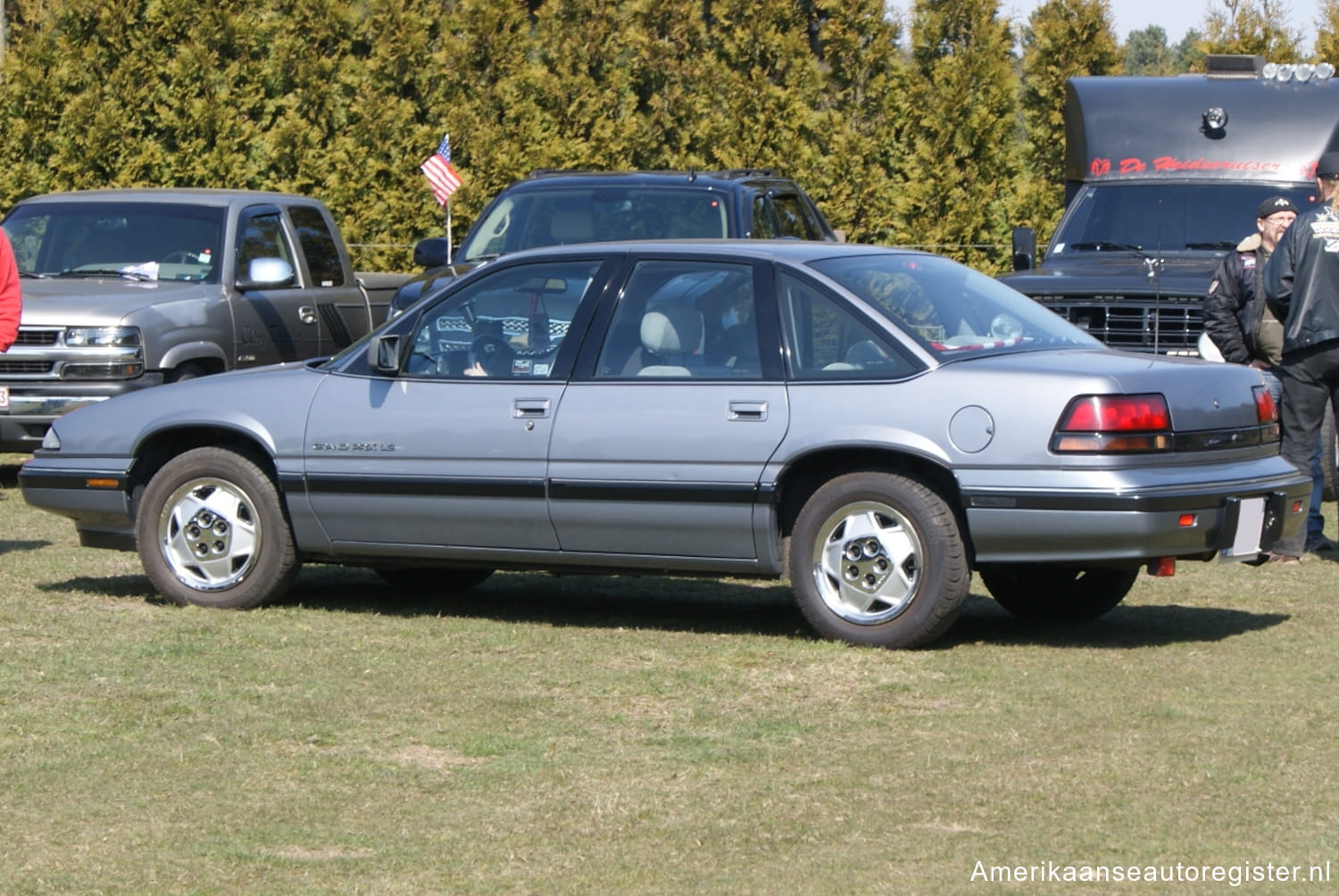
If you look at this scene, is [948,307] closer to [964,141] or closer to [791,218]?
[791,218]

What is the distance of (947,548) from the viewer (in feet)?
22.6

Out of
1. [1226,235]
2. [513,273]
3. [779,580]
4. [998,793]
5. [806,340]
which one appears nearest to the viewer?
[998,793]

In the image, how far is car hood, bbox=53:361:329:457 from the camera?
7961mm

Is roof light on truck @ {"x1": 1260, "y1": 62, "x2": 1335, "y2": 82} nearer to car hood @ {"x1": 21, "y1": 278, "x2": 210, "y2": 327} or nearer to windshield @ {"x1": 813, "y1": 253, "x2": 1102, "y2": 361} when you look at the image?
windshield @ {"x1": 813, "y1": 253, "x2": 1102, "y2": 361}

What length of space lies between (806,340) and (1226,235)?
21.7ft

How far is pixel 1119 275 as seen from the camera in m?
12.3

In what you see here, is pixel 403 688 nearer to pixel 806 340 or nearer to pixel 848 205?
pixel 806 340

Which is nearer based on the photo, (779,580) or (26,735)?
(26,735)

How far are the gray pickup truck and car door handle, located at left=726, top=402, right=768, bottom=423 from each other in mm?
6038

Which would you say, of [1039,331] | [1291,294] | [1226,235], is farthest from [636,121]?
[1039,331]

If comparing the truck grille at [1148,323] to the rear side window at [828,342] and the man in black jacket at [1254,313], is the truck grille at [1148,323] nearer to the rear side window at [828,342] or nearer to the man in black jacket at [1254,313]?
the man in black jacket at [1254,313]

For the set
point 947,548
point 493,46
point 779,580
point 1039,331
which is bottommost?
point 779,580

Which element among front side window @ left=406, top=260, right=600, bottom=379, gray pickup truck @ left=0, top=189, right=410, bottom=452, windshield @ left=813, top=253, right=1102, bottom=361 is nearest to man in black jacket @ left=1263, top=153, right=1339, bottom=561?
windshield @ left=813, top=253, right=1102, bottom=361

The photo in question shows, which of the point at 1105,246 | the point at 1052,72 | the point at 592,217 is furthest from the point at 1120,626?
the point at 1052,72
